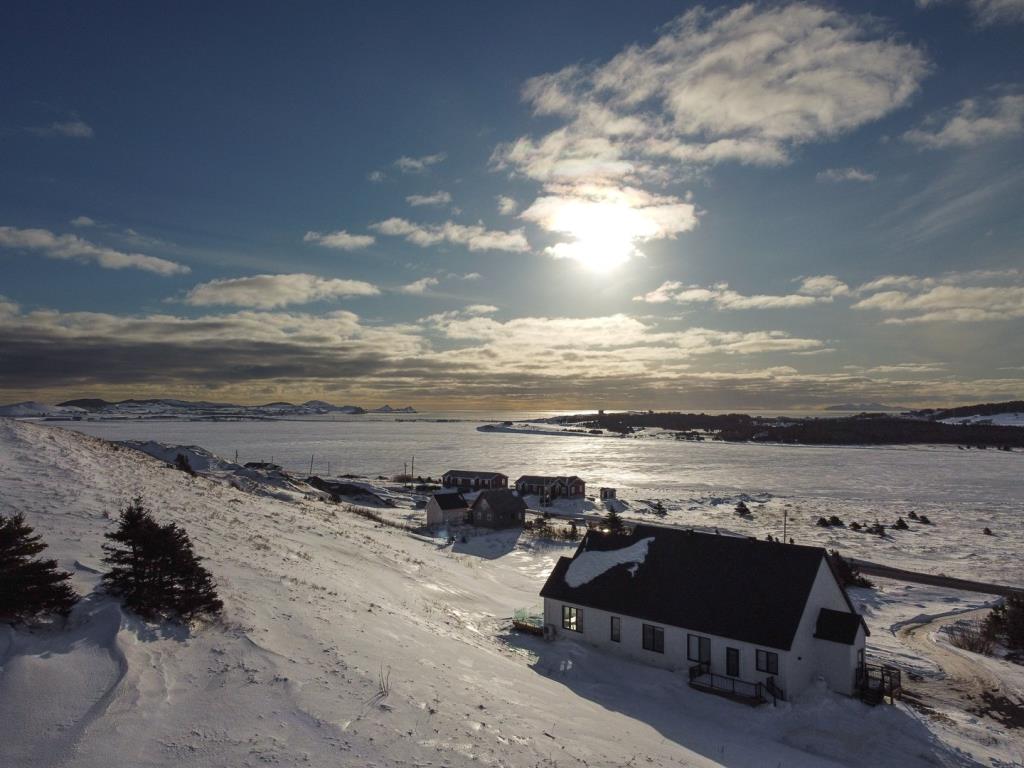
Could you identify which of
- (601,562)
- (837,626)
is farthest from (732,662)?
(601,562)

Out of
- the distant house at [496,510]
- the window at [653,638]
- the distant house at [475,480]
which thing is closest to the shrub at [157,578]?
the window at [653,638]

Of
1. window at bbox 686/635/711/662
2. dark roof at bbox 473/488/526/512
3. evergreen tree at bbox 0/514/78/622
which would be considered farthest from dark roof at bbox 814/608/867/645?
dark roof at bbox 473/488/526/512

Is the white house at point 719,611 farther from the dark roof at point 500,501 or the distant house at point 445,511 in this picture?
the distant house at point 445,511

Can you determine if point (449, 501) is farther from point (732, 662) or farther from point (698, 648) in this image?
point (732, 662)

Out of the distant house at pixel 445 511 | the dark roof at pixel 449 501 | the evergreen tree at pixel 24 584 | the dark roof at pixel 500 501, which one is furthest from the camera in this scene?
the dark roof at pixel 449 501

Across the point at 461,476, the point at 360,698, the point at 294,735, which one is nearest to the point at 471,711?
the point at 360,698
